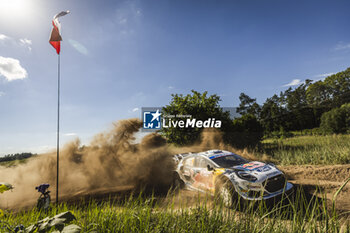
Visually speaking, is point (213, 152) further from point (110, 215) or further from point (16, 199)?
point (16, 199)

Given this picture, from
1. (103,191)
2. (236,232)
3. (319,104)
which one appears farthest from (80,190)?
(319,104)

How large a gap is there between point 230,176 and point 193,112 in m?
7.80

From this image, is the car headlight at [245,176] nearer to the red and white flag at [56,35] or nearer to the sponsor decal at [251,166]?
the sponsor decal at [251,166]

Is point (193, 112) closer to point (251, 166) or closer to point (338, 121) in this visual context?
point (251, 166)

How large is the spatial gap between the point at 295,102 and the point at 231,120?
54.8 ft

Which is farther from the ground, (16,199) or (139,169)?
(139,169)

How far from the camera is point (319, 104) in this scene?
19797 mm

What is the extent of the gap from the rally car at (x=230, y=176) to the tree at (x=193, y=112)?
5.31 meters

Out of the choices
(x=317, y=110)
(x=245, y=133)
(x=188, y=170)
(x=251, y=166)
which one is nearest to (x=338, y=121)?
(x=317, y=110)

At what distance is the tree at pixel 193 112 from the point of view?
1201 cm

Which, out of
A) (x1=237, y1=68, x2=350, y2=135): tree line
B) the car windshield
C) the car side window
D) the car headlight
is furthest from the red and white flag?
(x1=237, y1=68, x2=350, y2=135): tree line

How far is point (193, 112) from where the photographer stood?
12.4 metres

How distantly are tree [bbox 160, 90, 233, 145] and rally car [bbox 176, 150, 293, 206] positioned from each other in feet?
17.4

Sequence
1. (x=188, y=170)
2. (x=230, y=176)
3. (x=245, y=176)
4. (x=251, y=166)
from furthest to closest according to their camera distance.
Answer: (x=188, y=170) < (x=251, y=166) < (x=230, y=176) < (x=245, y=176)
